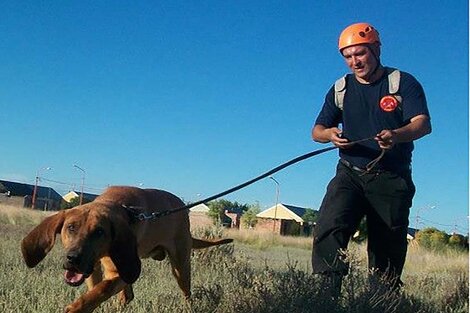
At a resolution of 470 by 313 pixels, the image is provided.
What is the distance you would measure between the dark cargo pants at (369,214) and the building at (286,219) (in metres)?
47.4

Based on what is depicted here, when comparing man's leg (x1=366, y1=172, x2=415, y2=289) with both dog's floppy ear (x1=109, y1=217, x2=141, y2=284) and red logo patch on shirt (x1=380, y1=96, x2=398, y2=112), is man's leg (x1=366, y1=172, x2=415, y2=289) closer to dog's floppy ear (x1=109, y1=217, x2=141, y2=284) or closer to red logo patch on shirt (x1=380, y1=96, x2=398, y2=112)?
red logo patch on shirt (x1=380, y1=96, x2=398, y2=112)

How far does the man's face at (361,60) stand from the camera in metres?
6.04

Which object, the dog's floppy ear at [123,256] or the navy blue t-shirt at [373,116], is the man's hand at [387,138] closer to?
the navy blue t-shirt at [373,116]

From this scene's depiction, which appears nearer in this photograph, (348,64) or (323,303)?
(323,303)

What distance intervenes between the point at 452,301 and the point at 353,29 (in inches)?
116

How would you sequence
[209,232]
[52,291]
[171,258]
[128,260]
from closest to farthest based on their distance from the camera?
[128,260], [52,291], [171,258], [209,232]

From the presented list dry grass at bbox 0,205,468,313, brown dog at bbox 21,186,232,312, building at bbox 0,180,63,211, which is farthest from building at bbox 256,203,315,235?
brown dog at bbox 21,186,232,312

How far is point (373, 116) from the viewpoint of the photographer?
20.2 feet

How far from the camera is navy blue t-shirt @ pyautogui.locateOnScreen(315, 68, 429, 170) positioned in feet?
19.8

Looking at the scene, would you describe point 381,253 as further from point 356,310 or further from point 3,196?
point 3,196

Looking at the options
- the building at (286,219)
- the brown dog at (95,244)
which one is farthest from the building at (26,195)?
the brown dog at (95,244)

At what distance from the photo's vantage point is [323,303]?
210 inches

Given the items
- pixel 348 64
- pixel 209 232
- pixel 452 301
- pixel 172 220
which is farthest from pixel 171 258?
pixel 209 232

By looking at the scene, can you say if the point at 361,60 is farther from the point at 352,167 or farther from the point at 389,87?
the point at 352,167
